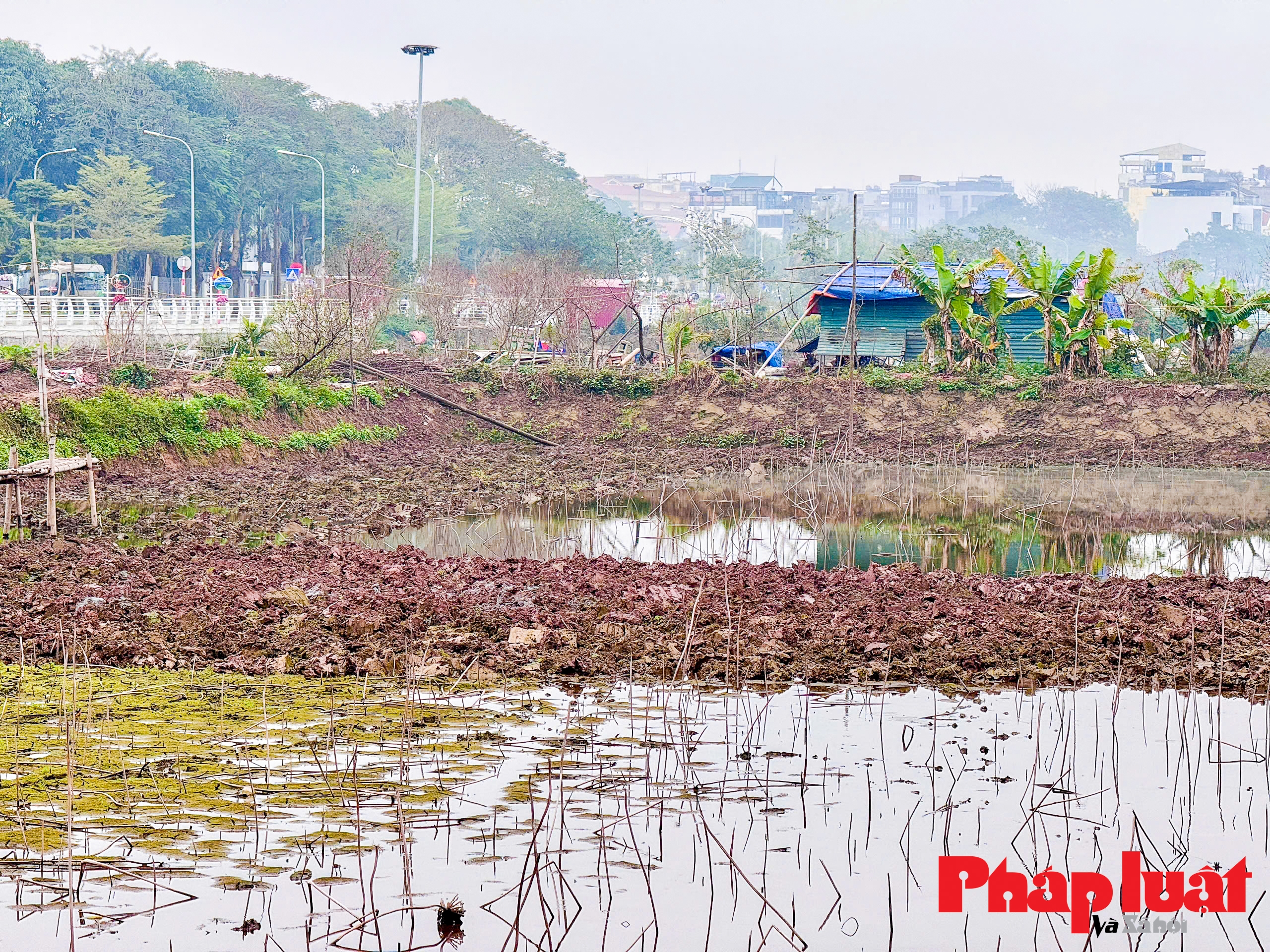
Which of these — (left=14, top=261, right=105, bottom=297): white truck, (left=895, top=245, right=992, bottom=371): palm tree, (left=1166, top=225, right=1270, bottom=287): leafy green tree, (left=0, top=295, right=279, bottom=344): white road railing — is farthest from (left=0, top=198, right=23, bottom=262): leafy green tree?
(left=1166, top=225, right=1270, bottom=287): leafy green tree

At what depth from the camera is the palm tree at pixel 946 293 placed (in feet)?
91.6

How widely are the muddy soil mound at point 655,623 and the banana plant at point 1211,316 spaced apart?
1620 centimetres

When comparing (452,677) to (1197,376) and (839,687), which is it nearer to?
(839,687)

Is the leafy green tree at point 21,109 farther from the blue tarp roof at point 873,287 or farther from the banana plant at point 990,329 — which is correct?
the banana plant at point 990,329

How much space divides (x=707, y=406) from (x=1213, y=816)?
821 inches

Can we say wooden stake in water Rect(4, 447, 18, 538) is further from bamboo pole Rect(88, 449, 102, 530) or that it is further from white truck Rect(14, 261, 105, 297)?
white truck Rect(14, 261, 105, 297)

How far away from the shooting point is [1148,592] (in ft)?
37.1

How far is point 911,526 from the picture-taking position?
56.3 ft

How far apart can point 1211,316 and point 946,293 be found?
512 cm

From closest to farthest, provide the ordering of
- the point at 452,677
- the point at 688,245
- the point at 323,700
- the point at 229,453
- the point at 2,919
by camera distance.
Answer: the point at 2,919, the point at 323,700, the point at 452,677, the point at 229,453, the point at 688,245

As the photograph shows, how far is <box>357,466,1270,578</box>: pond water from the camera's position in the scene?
1470 cm

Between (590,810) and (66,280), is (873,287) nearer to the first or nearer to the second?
(590,810)

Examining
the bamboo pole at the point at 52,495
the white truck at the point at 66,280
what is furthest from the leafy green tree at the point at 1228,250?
the bamboo pole at the point at 52,495

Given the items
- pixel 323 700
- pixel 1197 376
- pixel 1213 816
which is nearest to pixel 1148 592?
pixel 1213 816
